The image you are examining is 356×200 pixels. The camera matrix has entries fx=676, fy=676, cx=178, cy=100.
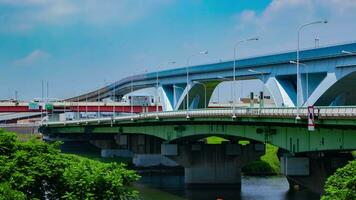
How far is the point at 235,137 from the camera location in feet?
250

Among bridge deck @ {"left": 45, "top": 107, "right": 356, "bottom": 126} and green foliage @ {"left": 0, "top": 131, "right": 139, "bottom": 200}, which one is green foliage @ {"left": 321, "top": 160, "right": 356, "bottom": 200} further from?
green foliage @ {"left": 0, "top": 131, "right": 139, "bottom": 200}

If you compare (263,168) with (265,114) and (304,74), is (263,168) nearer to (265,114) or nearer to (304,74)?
(304,74)

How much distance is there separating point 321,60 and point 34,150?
45.9m

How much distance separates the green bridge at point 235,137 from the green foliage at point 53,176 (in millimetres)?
17528

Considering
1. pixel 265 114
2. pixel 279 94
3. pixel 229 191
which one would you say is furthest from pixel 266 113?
pixel 279 94

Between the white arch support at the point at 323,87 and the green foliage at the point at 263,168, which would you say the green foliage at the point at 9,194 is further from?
the green foliage at the point at 263,168

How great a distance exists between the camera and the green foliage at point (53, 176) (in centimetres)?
3684

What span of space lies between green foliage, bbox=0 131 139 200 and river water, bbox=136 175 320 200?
112 feet

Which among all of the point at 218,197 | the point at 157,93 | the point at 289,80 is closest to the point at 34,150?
the point at 218,197

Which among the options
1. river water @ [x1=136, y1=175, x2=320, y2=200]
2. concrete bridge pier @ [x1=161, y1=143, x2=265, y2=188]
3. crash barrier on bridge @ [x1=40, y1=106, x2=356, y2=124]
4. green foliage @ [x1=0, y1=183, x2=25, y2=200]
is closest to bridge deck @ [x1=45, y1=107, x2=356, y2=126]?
crash barrier on bridge @ [x1=40, y1=106, x2=356, y2=124]

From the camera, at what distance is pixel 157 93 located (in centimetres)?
14812

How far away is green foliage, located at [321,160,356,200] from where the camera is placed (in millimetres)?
33719

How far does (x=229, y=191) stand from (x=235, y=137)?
854cm

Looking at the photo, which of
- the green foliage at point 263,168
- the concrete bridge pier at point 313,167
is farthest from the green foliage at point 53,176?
the green foliage at point 263,168
